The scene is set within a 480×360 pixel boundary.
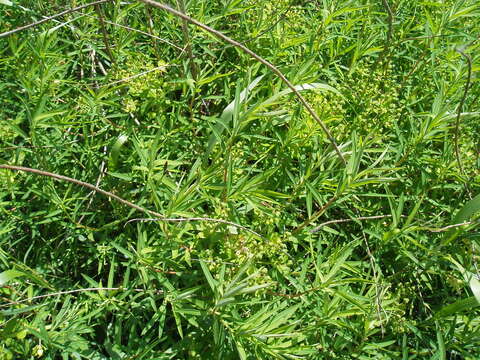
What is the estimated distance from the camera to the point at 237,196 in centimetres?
171

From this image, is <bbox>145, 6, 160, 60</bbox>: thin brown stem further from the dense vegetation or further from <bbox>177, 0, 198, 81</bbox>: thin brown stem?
<bbox>177, 0, 198, 81</bbox>: thin brown stem

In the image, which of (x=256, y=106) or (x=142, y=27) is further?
(x=142, y=27)

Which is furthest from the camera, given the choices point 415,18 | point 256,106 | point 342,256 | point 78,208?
point 415,18

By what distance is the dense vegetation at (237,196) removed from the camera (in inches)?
65.5

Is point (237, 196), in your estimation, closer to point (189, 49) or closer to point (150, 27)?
point (189, 49)

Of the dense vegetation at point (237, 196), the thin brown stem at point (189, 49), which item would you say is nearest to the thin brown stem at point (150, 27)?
the dense vegetation at point (237, 196)

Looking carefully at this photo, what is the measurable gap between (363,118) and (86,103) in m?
1.16

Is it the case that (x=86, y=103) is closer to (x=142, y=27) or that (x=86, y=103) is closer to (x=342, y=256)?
(x=142, y=27)

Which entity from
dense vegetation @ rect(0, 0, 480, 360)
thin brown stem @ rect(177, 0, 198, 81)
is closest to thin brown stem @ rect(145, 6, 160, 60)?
dense vegetation @ rect(0, 0, 480, 360)

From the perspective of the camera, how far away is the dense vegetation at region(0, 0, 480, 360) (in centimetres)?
166

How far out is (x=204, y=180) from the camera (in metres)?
1.73

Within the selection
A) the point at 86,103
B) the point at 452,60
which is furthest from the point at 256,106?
the point at 452,60

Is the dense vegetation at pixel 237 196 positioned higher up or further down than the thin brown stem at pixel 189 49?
further down

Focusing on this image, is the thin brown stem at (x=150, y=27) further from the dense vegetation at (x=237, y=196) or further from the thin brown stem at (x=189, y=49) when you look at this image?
the thin brown stem at (x=189, y=49)
